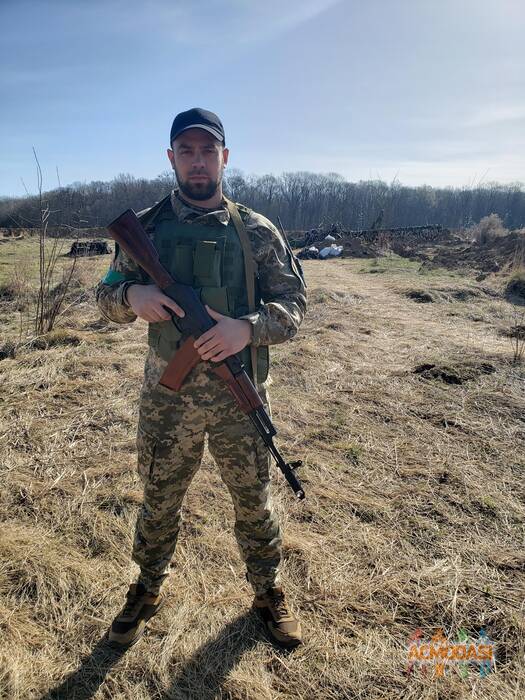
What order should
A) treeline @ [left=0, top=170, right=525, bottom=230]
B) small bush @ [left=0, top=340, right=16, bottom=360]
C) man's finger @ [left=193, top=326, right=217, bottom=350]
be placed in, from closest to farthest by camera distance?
man's finger @ [left=193, top=326, right=217, bottom=350] → small bush @ [left=0, top=340, right=16, bottom=360] → treeline @ [left=0, top=170, right=525, bottom=230]

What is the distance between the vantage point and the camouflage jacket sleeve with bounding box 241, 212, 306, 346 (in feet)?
6.20

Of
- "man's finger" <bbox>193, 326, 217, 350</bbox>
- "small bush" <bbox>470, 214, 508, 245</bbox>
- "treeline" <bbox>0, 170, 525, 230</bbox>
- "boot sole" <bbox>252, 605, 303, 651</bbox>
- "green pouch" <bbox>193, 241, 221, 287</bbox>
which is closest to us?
"man's finger" <bbox>193, 326, 217, 350</bbox>

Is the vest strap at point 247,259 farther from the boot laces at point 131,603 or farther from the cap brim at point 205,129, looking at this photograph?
the boot laces at point 131,603

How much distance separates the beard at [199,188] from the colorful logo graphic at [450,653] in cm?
250

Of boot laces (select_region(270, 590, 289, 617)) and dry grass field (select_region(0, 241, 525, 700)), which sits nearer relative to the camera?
dry grass field (select_region(0, 241, 525, 700))

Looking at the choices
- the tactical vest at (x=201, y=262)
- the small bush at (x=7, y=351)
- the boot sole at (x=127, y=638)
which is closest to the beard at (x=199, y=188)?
the tactical vest at (x=201, y=262)

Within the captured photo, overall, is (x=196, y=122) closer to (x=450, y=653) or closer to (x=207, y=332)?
(x=207, y=332)

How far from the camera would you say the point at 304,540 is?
284cm

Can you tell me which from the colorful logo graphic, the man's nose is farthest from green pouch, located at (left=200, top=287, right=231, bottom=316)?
the colorful logo graphic

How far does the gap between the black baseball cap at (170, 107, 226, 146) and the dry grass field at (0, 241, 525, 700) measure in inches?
96.7

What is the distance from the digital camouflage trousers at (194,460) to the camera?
6.29 feet

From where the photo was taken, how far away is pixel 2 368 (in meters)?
5.29

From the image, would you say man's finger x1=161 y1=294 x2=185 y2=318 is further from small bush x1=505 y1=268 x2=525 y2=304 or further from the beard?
small bush x1=505 y1=268 x2=525 y2=304

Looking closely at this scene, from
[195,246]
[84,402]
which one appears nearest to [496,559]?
[195,246]
